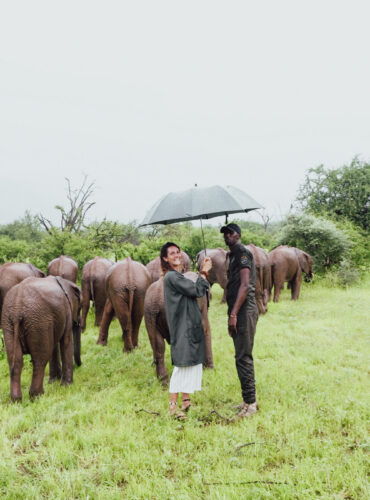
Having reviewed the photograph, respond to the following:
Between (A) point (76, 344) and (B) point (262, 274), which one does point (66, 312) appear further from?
(B) point (262, 274)

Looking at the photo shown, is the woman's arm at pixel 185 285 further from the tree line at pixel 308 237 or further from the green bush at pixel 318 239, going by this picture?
the green bush at pixel 318 239

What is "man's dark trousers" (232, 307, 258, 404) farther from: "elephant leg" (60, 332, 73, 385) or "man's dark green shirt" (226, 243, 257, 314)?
"elephant leg" (60, 332, 73, 385)

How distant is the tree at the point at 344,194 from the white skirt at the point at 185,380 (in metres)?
14.4

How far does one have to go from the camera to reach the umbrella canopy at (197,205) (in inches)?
164

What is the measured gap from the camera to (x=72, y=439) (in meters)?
3.34

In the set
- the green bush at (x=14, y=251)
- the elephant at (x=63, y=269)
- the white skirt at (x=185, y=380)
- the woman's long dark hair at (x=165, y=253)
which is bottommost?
the white skirt at (x=185, y=380)

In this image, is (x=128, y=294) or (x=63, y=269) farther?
(x=63, y=269)

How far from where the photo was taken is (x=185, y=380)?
3.70 m

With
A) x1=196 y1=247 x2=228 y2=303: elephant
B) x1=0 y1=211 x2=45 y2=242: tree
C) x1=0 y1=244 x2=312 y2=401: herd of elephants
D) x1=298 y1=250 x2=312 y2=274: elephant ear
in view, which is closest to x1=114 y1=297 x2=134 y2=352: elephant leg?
x1=0 y1=244 x2=312 y2=401: herd of elephants

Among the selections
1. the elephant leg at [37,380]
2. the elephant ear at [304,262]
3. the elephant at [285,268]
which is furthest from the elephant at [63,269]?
the elephant ear at [304,262]

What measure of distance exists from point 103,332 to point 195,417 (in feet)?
11.2

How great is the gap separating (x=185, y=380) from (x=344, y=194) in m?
16.1

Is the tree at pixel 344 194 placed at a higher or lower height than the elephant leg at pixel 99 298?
higher

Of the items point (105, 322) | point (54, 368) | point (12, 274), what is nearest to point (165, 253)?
point (54, 368)
